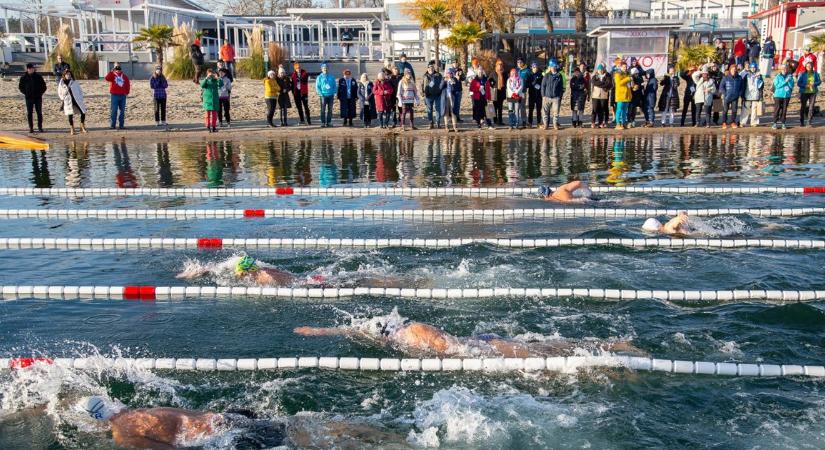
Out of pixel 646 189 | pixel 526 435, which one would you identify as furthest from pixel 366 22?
pixel 526 435

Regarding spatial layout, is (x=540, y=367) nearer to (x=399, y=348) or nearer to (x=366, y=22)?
(x=399, y=348)

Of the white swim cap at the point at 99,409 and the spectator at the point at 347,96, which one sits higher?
the spectator at the point at 347,96

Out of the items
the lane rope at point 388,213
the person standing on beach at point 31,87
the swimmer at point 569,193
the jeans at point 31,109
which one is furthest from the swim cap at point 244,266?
the jeans at point 31,109

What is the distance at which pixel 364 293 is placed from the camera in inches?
303

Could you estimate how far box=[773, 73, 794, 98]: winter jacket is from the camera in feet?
64.2

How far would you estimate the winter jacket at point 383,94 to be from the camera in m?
20.6

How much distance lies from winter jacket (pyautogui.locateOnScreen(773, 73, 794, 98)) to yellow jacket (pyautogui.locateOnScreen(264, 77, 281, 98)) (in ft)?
44.2

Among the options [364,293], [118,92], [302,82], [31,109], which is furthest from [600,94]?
[31,109]

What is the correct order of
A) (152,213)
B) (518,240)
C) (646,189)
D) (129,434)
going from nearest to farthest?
(129,434) → (518,240) → (152,213) → (646,189)

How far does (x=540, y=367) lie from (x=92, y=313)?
439cm

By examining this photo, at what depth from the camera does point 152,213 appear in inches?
445

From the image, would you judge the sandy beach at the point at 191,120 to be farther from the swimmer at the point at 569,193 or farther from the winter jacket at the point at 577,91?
the swimmer at the point at 569,193

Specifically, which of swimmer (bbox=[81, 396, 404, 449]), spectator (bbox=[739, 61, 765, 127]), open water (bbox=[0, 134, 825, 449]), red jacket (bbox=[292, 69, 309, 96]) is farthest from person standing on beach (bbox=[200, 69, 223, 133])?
swimmer (bbox=[81, 396, 404, 449])

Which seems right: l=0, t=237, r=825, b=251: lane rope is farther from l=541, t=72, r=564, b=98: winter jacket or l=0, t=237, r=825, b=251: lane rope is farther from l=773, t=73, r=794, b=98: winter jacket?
l=773, t=73, r=794, b=98: winter jacket
